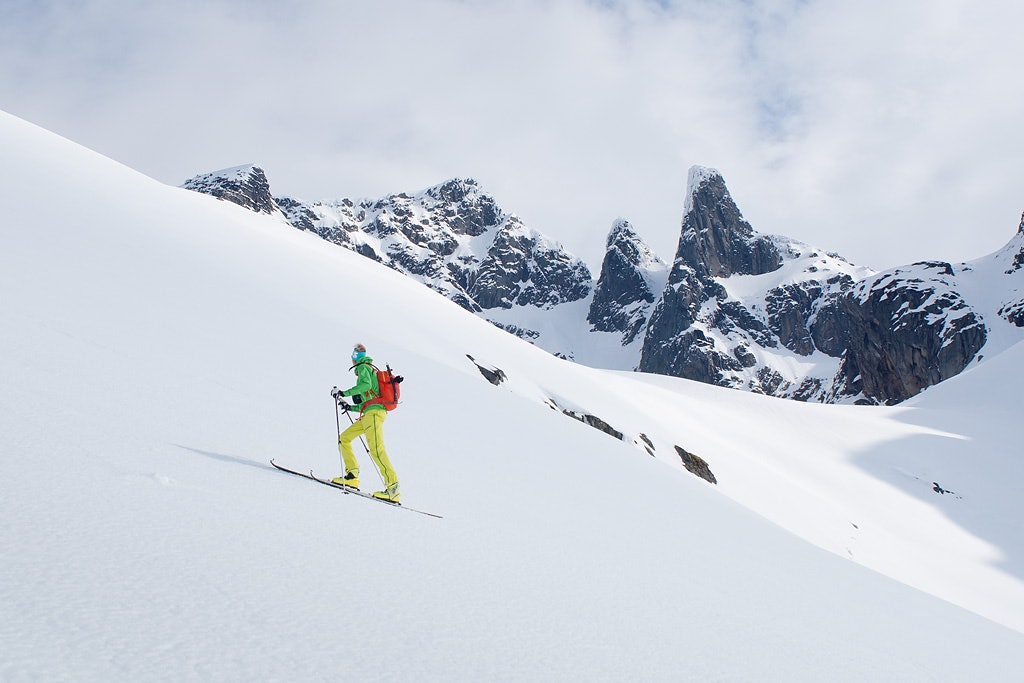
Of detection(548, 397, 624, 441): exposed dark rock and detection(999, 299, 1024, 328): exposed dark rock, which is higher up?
detection(999, 299, 1024, 328): exposed dark rock

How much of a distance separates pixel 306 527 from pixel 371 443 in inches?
110

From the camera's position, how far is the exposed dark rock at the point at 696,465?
2640 cm

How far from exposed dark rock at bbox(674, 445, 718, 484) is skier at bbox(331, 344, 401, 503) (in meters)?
20.5

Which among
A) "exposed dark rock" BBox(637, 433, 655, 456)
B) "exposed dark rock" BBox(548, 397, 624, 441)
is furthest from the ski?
"exposed dark rock" BBox(637, 433, 655, 456)

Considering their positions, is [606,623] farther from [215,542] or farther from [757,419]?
[757,419]

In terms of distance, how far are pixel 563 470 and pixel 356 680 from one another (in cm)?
856

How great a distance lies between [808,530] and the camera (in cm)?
2480

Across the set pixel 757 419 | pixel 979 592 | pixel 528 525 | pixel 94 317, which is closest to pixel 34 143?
pixel 94 317

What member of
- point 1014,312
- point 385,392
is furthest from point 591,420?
point 1014,312

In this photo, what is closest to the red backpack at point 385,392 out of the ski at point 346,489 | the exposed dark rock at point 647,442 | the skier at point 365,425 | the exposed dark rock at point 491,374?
the skier at point 365,425

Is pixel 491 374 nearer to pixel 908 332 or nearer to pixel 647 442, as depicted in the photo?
pixel 647 442

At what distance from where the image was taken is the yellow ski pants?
775 centimetres

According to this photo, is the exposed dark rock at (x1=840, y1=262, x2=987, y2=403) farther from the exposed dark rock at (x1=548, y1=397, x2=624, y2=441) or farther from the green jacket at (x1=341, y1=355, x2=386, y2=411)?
the green jacket at (x1=341, y1=355, x2=386, y2=411)

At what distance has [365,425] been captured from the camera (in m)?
8.14
